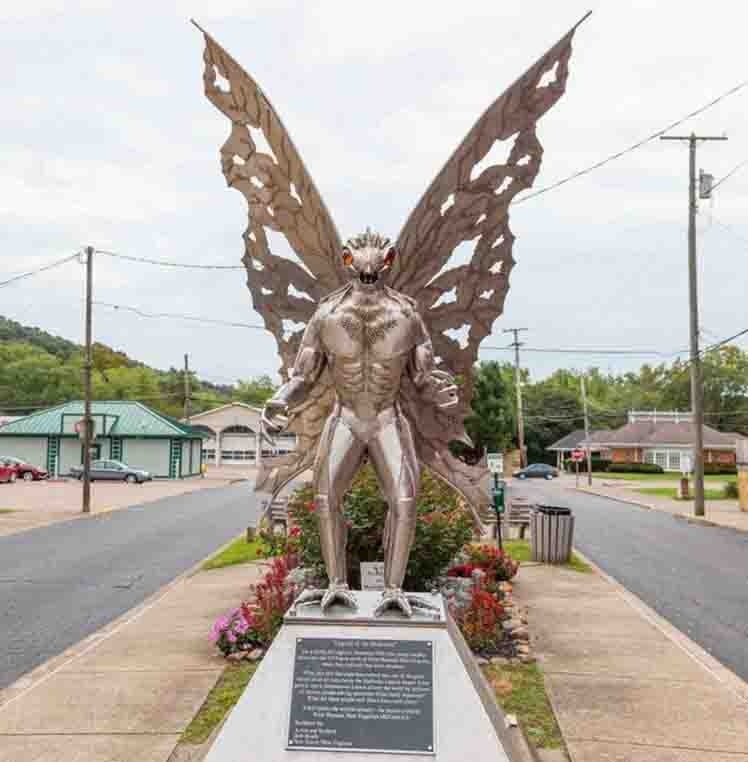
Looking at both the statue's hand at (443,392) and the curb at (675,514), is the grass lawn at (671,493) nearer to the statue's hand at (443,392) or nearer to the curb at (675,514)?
the curb at (675,514)

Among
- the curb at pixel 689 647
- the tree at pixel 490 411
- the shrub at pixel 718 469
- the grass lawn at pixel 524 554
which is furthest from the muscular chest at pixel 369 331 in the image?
the shrub at pixel 718 469

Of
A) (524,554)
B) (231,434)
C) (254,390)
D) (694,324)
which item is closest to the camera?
(524,554)

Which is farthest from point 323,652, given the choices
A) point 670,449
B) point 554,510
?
point 670,449

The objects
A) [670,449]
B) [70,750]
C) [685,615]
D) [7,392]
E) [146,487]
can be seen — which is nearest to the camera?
[70,750]

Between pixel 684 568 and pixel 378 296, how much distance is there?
9746mm

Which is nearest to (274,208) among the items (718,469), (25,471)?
(25,471)

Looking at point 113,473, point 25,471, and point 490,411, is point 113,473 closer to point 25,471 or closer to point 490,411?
point 25,471

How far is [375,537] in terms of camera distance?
8078mm

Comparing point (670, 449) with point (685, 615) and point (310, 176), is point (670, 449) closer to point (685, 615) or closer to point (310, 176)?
point (685, 615)

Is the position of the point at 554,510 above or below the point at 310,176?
below

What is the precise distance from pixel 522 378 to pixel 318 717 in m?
72.3

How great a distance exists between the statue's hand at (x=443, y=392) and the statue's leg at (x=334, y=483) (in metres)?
0.57

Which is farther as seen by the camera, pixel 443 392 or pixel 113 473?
pixel 113 473

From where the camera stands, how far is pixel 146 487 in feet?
115
